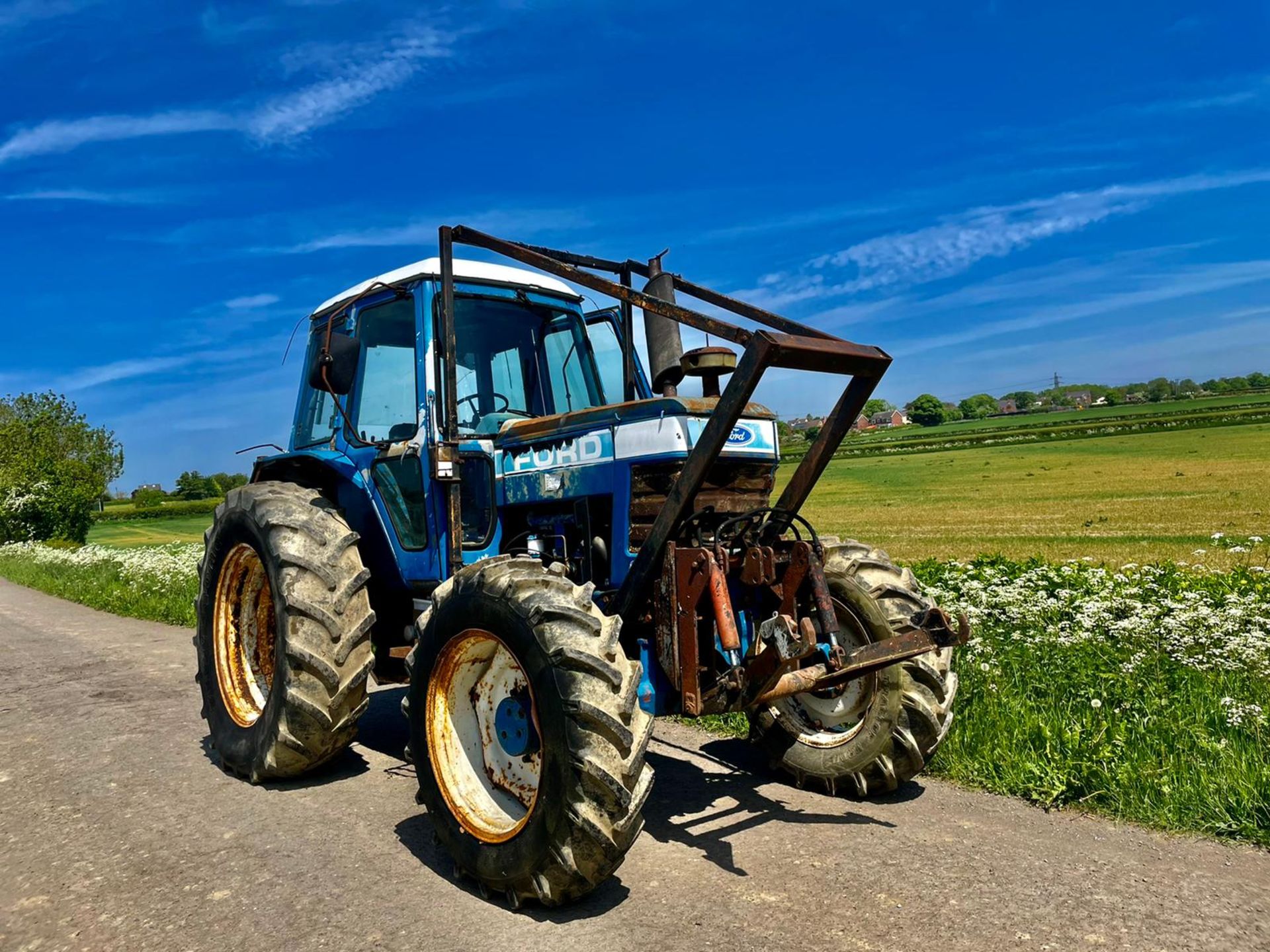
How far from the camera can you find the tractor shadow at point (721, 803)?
418 centimetres

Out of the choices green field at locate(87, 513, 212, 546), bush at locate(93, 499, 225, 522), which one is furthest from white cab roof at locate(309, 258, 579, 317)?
bush at locate(93, 499, 225, 522)

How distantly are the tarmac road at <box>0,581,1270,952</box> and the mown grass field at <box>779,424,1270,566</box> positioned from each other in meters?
9.79

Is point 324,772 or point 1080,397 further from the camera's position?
point 1080,397

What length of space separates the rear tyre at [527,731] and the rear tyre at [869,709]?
4.91 feet

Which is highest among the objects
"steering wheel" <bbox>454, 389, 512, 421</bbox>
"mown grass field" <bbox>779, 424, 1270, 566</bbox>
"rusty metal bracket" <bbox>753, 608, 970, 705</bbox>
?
"steering wheel" <bbox>454, 389, 512, 421</bbox>

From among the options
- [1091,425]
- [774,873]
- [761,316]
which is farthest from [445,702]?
[1091,425]

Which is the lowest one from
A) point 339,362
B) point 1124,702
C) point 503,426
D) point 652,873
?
point 652,873

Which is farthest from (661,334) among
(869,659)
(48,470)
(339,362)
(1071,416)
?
(1071,416)

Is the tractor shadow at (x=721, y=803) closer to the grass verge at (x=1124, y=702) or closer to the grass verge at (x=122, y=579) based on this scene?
the grass verge at (x=1124, y=702)

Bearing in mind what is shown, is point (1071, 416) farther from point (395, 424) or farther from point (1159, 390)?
point (395, 424)

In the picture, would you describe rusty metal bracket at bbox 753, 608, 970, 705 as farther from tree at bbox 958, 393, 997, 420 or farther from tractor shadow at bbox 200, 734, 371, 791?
tree at bbox 958, 393, 997, 420

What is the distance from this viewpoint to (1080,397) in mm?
118188

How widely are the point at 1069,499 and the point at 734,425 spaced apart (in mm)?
27967

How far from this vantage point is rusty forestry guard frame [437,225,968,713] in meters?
3.75
